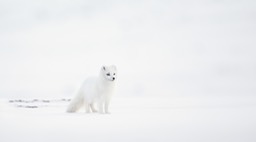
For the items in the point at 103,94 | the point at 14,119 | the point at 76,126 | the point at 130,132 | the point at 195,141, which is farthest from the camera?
the point at 103,94

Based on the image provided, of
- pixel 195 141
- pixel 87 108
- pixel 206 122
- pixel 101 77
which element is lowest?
pixel 195 141

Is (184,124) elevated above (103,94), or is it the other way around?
(103,94)

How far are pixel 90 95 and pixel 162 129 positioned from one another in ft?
15.2

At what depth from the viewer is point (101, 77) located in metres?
10.5

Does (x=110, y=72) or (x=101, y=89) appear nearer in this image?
(x=110, y=72)

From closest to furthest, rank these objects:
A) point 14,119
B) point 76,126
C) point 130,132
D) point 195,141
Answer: point 195,141 < point 130,132 < point 76,126 < point 14,119

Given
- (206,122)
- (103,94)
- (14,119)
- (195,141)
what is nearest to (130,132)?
(195,141)

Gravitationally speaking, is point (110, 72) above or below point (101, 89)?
above

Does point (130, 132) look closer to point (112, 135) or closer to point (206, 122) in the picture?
point (112, 135)

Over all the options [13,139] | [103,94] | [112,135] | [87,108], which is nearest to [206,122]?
[112,135]

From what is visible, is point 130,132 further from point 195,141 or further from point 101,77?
point 101,77

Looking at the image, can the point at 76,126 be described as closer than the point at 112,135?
No

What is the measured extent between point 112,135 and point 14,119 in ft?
8.19

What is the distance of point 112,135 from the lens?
602 centimetres
